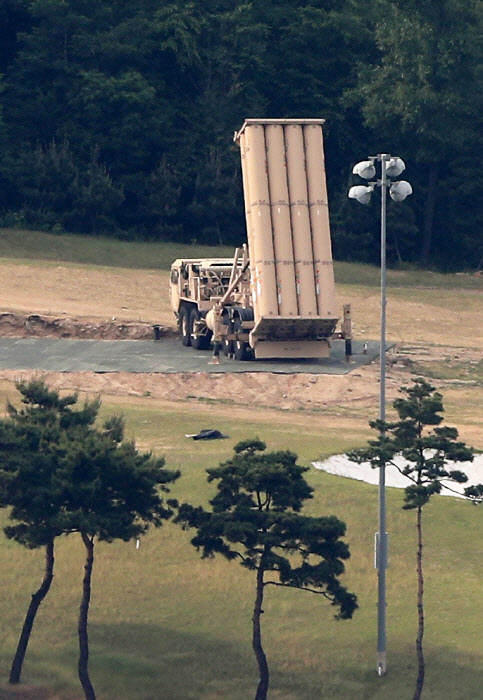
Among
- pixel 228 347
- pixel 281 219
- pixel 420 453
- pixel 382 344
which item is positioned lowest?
pixel 228 347

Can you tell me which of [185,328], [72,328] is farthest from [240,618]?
[72,328]

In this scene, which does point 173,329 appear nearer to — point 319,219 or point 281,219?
point 281,219

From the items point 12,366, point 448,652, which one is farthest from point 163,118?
point 448,652

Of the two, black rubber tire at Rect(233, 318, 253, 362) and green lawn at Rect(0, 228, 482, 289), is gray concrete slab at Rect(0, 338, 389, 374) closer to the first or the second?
black rubber tire at Rect(233, 318, 253, 362)

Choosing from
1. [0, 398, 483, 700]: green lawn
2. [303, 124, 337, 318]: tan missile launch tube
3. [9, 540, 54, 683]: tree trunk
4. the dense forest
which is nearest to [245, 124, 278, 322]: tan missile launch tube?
[303, 124, 337, 318]: tan missile launch tube

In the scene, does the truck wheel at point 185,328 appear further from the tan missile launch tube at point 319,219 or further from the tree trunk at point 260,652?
the tree trunk at point 260,652

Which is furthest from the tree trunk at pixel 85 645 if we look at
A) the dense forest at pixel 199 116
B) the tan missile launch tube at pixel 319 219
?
the dense forest at pixel 199 116

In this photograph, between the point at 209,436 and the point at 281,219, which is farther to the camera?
the point at 281,219
